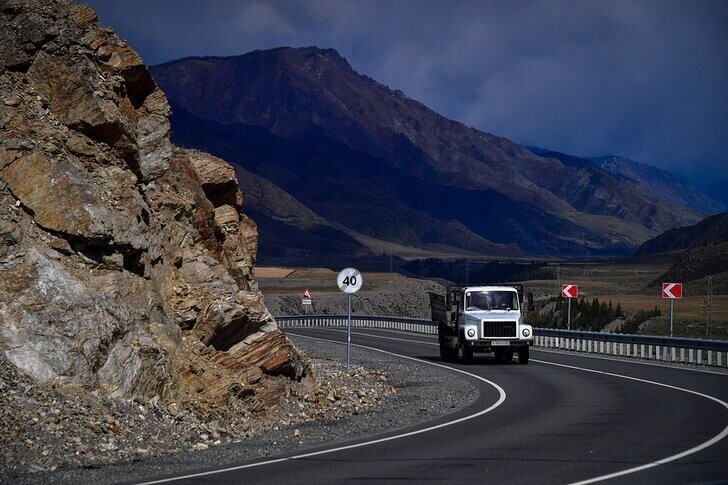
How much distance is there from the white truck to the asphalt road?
22.3 feet

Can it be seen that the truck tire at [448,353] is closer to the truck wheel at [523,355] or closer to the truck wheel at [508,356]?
the truck wheel at [508,356]

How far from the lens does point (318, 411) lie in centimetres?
2027

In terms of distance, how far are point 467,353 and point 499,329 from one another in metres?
1.82

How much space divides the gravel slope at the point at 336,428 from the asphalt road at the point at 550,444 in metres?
0.61

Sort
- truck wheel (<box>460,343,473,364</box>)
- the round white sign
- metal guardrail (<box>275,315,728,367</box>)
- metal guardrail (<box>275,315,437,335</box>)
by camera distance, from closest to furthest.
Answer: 1. the round white sign
2. truck wheel (<box>460,343,473,364</box>)
3. metal guardrail (<box>275,315,728,367</box>)
4. metal guardrail (<box>275,315,437,335</box>)

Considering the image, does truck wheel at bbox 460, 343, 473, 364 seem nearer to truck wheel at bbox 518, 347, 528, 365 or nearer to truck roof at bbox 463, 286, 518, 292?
truck wheel at bbox 518, 347, 528, 365

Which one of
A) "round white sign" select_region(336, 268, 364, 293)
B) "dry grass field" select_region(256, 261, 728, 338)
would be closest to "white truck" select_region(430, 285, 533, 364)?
"round white sign" select_region(336, 268, 364, 293)

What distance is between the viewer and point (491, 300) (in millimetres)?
32219

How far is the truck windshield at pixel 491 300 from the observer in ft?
105

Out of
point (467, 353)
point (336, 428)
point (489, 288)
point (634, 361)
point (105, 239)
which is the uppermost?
point (105, 239)

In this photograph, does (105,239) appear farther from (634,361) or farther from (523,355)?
(634,361)

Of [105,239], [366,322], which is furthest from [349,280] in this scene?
[366,322]

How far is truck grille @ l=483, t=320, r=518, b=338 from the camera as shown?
104ft

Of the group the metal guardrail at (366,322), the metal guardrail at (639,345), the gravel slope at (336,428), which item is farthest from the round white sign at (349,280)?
the metal guardrail at (366,322)
